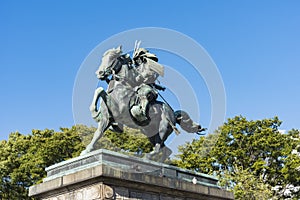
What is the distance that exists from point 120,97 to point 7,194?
71.1ft

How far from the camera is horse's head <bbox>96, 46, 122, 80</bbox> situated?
10867 mm

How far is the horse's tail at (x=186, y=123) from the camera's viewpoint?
1177 cm

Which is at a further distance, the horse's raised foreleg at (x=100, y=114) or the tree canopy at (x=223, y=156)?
the tree canopy at (x=223, y=156)

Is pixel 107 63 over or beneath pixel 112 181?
over

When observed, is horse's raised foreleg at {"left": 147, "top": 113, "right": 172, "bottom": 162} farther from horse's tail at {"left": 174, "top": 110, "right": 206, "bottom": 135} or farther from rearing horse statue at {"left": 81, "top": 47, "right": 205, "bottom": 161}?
horse's tail at {"left": 174, "top": 110, "right": 206, "bottom": 135}

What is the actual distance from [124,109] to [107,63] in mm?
1311

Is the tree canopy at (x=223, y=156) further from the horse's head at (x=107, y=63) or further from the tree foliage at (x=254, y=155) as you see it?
the horse's head at (x=107, y=63)

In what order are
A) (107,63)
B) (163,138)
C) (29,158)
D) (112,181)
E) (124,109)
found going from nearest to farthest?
(112,181)
(124,109)
(107,63)
(163,138)
(29,158)

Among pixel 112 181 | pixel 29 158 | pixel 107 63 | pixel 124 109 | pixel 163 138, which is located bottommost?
pixel 112 181

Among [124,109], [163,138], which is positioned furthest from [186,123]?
[124,109]

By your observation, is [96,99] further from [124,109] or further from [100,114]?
[124,109]

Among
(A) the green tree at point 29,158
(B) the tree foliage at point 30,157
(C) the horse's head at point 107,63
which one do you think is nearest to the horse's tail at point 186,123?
(C) the horse's head at point 107,63

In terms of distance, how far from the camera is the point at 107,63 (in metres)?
Answer: 10.9

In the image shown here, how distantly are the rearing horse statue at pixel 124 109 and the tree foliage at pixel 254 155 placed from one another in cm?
1644
